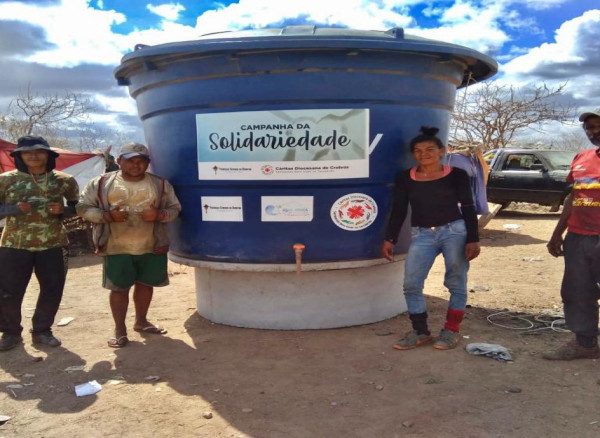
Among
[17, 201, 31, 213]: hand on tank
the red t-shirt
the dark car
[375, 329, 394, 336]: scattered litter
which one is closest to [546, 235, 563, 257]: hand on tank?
the red t-shirt

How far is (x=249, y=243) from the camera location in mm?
4637

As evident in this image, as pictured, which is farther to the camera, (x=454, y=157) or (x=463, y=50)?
(x=454, y=157)

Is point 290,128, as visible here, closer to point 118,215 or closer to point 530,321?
point 118,215

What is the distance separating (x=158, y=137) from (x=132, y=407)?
7.53 ft

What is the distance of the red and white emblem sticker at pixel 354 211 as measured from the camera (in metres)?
4.55

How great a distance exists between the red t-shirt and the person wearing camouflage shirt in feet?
12.6

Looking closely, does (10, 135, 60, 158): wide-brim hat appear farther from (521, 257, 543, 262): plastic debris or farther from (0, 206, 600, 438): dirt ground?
(521, 257, 543, 262): plastic debris

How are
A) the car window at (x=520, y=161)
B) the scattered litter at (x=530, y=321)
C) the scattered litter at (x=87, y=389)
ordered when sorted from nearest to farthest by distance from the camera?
the scattered litter at (x=87, y=389)
the scattered litter at (x=530, y=321)
the car window at (x=520, y=161)

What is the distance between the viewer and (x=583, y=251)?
13.3 ft

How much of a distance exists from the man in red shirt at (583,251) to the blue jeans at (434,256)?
2.38ft

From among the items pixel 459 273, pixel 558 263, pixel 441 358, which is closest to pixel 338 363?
pixel 441 358

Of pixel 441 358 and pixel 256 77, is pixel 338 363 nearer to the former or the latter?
pixel 441 358

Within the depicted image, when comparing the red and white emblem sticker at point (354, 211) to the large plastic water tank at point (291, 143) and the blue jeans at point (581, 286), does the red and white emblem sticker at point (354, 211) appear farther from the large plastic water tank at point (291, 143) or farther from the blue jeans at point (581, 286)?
the blue jeans at point (581, 286)

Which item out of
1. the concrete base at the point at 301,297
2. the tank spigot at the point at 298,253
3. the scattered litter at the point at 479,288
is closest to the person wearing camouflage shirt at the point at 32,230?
the concrete base at the point at 301,297
